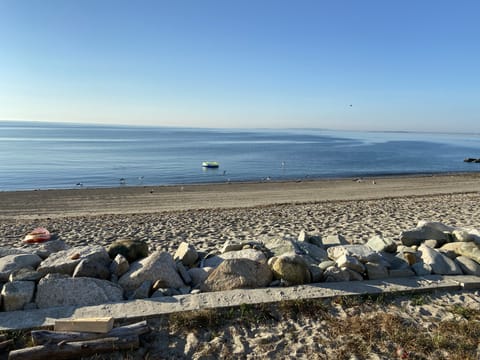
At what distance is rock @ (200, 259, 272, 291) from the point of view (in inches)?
170

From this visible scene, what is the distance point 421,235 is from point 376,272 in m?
2.19

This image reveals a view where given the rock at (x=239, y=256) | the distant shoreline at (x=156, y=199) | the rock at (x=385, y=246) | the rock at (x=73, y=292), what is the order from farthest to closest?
1. the distant shoreline at (x=156, y=199)
2. the rock at (x=385, y=246)
3. the rock at (x=239, y=256)
4. the rock at (x=73, y=292)

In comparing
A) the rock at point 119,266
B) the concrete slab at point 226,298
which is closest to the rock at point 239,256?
the concrete slab at point 226,298

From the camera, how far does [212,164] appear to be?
1433 inches

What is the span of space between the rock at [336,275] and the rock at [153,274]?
200 cm

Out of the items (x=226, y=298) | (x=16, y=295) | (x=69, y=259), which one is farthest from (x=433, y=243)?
(x=16, y=295)

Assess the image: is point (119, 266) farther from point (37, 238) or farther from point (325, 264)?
point (37, 238)

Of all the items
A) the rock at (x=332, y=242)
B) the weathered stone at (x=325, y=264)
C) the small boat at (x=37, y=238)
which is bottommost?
the small boat at (x=37, y=238)

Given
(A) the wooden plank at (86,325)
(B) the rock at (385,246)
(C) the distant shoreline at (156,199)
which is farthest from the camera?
(C) the distant shoreline at (156,199)

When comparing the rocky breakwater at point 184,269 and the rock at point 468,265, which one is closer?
the rocky breakwater at point 184,269

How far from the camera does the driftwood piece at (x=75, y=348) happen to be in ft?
9.82

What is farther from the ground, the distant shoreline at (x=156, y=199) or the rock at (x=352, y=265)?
the rock at (x=352, y=265)

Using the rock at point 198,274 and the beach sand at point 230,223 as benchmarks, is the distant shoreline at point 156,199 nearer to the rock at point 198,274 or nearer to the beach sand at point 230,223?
the beach sand at point 230,223

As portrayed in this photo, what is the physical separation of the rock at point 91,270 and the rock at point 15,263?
0.83m
